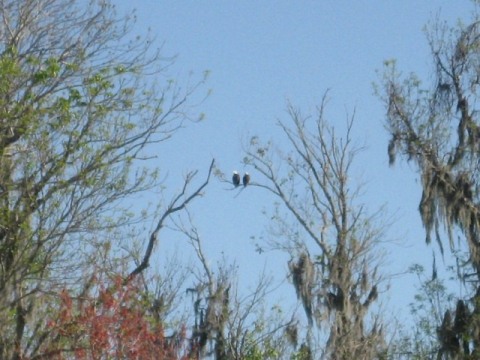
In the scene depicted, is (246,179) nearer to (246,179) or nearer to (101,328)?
(246,179)

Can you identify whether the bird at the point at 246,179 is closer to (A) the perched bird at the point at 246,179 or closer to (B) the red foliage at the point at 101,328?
(A) the perched bird at the point at 246,179

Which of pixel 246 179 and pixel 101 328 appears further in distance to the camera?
pixel 246 179

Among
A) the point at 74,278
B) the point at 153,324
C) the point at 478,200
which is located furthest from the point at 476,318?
the point at 74,278

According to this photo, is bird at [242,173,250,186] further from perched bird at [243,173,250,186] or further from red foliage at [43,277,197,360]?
red foliage at [43,277,197,360]

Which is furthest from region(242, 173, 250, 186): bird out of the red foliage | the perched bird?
the red foliage

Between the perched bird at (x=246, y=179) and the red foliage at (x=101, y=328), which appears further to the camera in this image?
the perched bird at (x=246, y=179)

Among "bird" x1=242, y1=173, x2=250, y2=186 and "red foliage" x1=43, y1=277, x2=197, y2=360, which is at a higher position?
"bird" x1=242, y1=173, x2=250, y2=186

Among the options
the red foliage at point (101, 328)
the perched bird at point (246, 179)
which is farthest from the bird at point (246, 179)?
the red foliage at point (101, 328)

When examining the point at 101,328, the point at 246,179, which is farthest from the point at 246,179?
the point at 101,328

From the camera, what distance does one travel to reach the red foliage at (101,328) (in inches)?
773

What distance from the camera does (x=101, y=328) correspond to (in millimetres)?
19562

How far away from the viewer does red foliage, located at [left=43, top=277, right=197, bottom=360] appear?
1962 centimetres

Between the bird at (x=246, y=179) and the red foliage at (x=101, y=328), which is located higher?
the bird at (x=246, y=179)

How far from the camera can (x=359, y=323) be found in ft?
101
